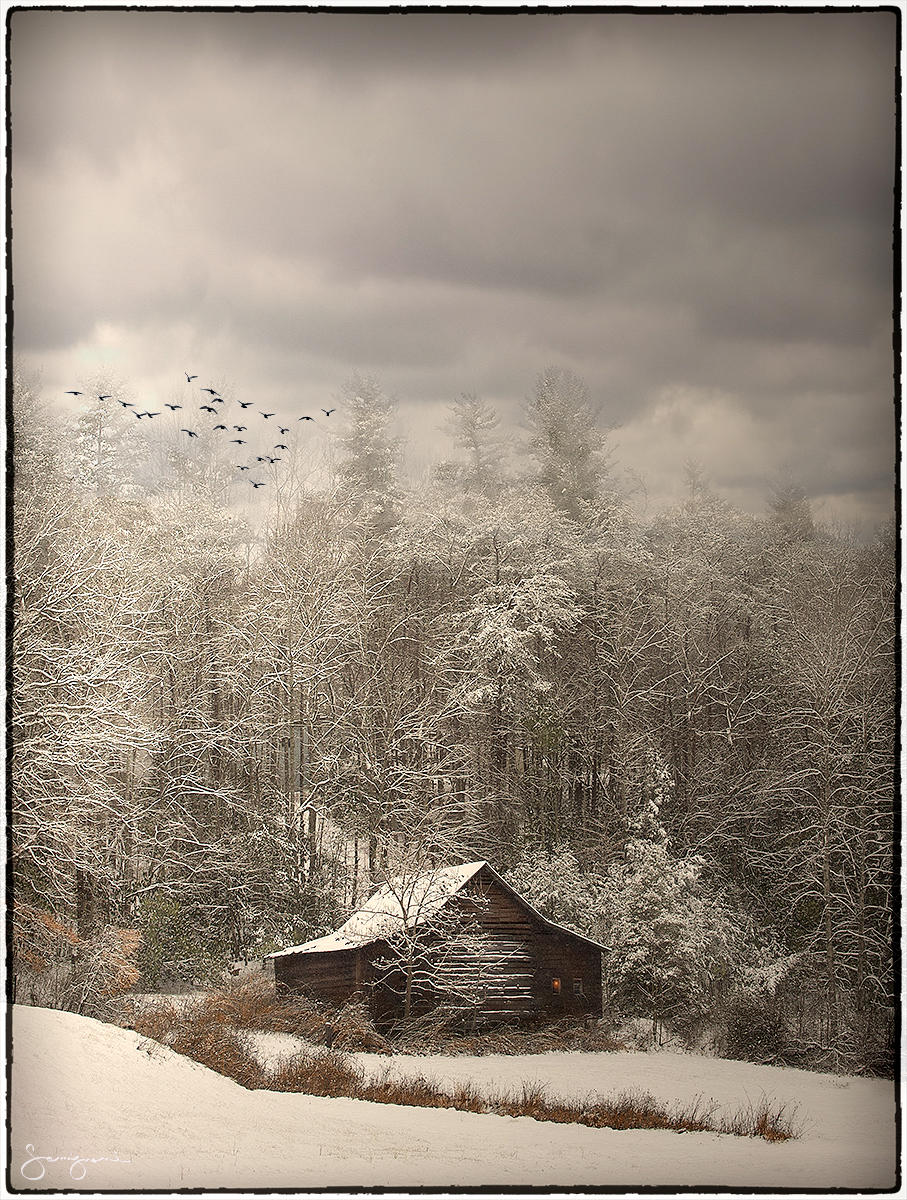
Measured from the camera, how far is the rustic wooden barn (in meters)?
6.87

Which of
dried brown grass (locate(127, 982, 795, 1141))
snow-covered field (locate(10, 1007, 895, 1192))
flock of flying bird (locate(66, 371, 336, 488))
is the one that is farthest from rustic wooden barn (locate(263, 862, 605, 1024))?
flock of flying bird (locate(66, 371, 336, 488))

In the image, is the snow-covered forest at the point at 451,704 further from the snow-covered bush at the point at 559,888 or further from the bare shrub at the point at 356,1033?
the bare shrub at the point at 356,1033

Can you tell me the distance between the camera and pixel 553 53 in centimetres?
661

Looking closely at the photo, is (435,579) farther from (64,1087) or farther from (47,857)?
(64,1087)

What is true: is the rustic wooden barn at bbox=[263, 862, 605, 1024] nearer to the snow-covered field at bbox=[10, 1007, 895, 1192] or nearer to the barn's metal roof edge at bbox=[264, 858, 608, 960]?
the barn's metal roof edge at bbox=[264, 858, 608, 960]

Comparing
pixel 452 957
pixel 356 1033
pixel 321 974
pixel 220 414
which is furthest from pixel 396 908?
pixel 220 414

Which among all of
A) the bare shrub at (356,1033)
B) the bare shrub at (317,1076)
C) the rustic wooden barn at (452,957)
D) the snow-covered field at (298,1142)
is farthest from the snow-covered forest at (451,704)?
the bare shrub at (317,1076)

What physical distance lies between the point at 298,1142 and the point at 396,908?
1.60 m

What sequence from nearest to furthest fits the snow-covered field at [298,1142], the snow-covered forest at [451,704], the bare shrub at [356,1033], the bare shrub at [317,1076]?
1. the snow-covered field at [298,1142]
2. the bare shrub at [317,1076]
3. the bare shrub at [356,1033]
4. the snow-covered forest at [451,704]

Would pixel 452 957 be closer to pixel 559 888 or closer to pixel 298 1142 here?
pixel 559 888

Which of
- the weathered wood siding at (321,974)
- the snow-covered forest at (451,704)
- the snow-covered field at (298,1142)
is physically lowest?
the snow-covered field at (298,1142)

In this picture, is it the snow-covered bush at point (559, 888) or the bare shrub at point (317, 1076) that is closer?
the bare shrub at point (317, 1076)


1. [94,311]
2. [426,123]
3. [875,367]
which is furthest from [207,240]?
[875,367]

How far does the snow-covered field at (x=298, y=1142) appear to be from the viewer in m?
6.01
